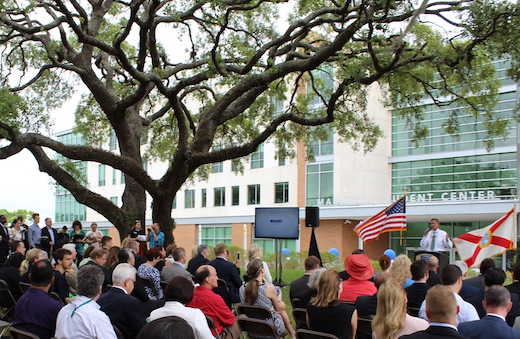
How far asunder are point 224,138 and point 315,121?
6.95 meters

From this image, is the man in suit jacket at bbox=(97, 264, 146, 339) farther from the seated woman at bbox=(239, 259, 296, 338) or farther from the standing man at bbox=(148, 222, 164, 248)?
the standing man at bbox=(148, 222, 164, 248)

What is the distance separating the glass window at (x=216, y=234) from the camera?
48.6 metres

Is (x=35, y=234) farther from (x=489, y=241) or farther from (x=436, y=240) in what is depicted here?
(x=489, y=241)

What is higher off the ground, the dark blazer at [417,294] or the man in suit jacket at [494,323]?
the man in suit jacket at [494,323]

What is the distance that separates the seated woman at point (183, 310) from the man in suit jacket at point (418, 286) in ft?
9.79

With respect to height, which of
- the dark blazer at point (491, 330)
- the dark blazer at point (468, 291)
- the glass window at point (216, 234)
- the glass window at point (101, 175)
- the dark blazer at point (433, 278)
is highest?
the glass window at point (101, 175)

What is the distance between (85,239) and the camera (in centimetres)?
1738

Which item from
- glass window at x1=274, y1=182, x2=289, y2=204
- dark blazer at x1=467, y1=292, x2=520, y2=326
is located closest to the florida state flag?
dark blazer at x1=467, y1=292, x2=520, y2=326

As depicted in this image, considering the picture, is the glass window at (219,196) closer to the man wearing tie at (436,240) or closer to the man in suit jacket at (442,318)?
the man wearing tie at (436,240)

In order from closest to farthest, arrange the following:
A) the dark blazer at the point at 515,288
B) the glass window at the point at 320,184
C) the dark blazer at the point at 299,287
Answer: the dark blazer at the point at 515,288 < the dark blazer at the point at 299,287 < the glass window at the point at 320,184

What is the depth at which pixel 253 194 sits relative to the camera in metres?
47.8

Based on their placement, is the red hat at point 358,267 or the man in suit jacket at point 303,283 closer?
the red hat at point 358,267

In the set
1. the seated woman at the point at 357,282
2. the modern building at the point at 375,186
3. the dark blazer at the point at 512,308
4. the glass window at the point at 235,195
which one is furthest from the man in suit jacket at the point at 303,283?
the glass window at the point at 235,195

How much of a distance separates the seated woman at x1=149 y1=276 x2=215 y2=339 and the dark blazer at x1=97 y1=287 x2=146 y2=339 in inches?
31.4
